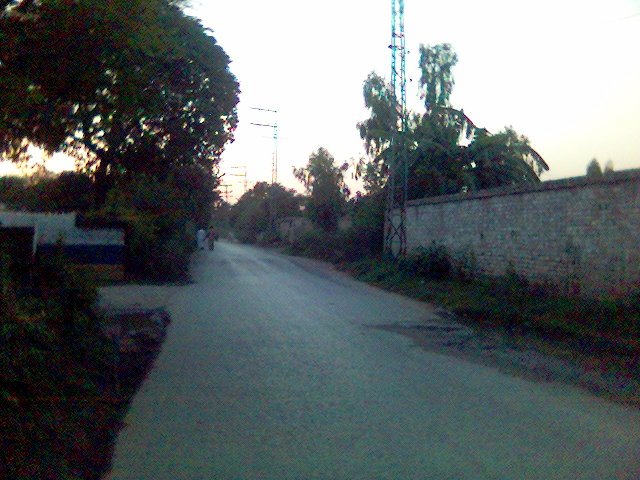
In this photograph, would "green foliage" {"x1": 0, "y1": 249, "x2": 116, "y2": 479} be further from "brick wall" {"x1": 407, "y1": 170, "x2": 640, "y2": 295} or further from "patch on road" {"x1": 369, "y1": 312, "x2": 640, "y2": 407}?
"brick wall" {"x1": 407, "y1": 170, "x2": 640, "y2": 295}

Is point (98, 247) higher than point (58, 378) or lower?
higher

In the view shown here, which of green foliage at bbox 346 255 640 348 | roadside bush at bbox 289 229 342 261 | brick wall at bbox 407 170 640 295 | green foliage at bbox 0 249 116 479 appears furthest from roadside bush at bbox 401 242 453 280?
green foliage at bbox 0 249 116 479

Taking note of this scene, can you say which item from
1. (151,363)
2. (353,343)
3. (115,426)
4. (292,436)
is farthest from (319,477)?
(353,343)

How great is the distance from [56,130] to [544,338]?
346 inches

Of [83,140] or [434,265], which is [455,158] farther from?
[83,140]

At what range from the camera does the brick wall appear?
14.5m

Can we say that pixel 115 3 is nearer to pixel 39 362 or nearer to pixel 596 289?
pixel 39 362

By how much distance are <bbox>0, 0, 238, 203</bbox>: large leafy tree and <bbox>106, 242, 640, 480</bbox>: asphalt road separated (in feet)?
12.5

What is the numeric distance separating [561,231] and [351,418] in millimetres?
10972

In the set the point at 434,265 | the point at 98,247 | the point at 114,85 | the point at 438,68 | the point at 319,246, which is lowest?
the point at 434,265

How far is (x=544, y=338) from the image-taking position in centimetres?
1302

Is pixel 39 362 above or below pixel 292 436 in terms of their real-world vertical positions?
above

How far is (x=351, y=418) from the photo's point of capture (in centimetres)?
739

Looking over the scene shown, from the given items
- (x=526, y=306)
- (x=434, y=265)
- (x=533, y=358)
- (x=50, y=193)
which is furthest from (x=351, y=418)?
(x=50, y=193)
